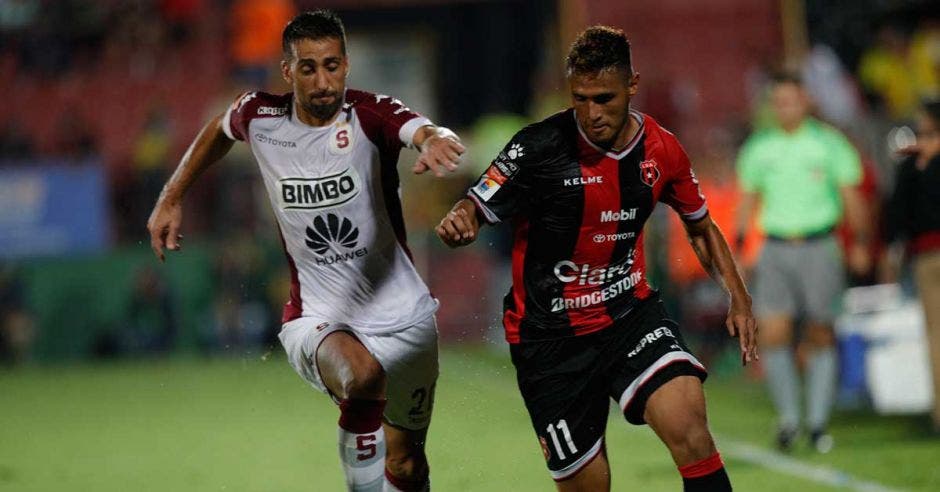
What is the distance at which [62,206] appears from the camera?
71.2 feet

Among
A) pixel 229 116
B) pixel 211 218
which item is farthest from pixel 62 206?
pixel 229 116

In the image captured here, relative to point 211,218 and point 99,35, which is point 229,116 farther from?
point 99,35

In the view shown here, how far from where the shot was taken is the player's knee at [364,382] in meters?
6.91

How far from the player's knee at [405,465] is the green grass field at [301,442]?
1.71m

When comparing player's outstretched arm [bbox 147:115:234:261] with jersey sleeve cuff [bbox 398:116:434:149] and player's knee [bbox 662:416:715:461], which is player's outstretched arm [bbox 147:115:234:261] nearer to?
jersey sleeve cuff [bbox 398:116:434:149]

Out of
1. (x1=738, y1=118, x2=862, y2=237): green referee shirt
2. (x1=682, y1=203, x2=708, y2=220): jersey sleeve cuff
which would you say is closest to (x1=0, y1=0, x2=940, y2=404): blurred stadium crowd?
(x1=738, y1=118, x2=862, y2=237): green referee shirt

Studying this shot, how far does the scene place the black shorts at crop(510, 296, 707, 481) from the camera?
6.65 meters

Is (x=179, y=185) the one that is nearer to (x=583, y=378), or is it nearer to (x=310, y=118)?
(x=310, y=118)

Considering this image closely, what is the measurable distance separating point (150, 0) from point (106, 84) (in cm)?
163

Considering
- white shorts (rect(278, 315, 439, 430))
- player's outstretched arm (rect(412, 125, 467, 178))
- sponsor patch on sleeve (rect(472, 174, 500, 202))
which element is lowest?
white shorts (rect(278, 315, 439, 430))

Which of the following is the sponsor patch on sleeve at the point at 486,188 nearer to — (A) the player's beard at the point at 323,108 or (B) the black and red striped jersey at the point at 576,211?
(B) the black and red striped jersey at the point at 576,211

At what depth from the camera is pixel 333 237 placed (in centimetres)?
717

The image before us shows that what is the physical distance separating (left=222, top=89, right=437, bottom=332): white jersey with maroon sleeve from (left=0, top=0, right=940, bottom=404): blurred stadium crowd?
26.7 ft

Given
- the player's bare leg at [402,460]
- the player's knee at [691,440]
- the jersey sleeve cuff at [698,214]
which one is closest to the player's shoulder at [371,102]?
the jersey sleeve cuff at [698,214]
